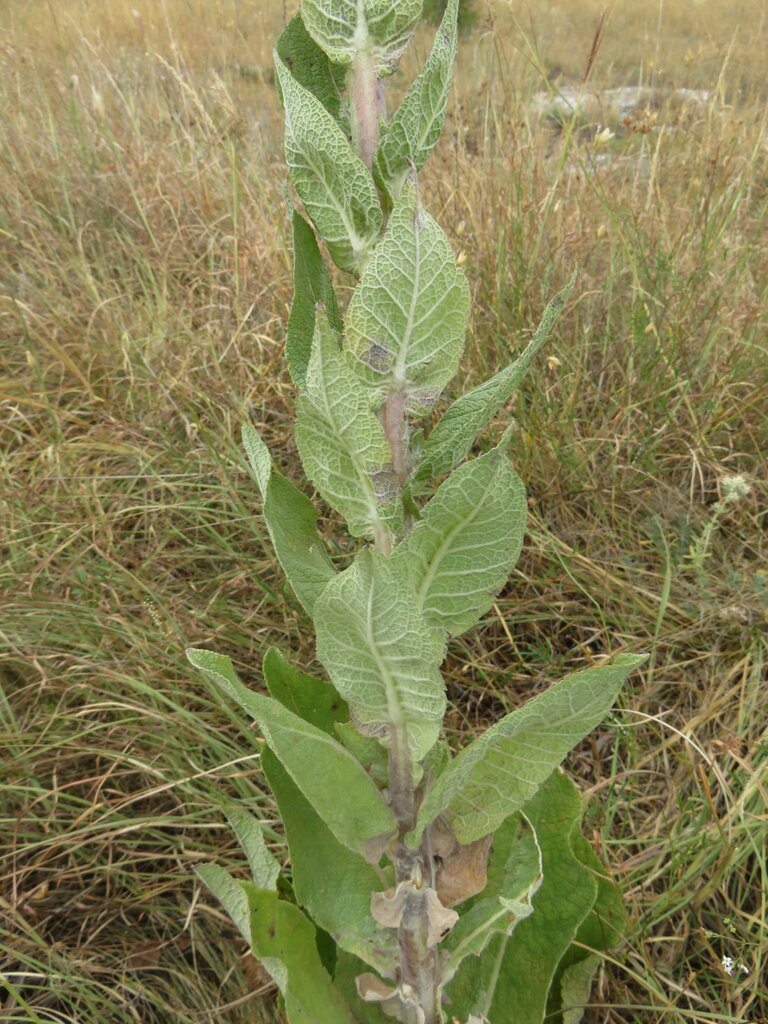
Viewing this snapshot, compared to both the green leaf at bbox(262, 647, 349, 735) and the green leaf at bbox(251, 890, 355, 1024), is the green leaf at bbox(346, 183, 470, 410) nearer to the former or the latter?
the green leaf at bbox(262, 647, 349, 735)

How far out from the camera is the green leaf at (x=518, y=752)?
0.83m

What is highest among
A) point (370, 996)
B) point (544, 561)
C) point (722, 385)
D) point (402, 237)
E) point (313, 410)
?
point (402, 237)

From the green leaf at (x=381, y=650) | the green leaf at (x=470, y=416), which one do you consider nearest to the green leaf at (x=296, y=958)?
the green leaf at (x=381, y=650)

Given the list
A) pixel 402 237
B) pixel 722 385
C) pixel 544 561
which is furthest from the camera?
pixel 722 385

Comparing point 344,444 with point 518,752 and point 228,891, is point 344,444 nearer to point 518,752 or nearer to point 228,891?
point 518,752

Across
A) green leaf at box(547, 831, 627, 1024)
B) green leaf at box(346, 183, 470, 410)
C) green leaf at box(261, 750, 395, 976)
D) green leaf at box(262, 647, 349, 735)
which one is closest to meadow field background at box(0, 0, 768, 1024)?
green leaf at box(547, 831, 627, 1024)

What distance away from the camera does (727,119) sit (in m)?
3.07

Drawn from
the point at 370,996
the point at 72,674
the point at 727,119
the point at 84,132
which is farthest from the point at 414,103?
the point at 84,132

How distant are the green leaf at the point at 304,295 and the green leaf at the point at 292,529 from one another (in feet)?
0.29

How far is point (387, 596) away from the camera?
76 cm

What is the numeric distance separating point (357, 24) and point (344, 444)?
0.38 m

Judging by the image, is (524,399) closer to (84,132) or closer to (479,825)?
(479,825)

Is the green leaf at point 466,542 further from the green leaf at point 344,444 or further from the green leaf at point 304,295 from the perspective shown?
the green leaf at point 304,295

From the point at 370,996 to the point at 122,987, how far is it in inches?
22.9
